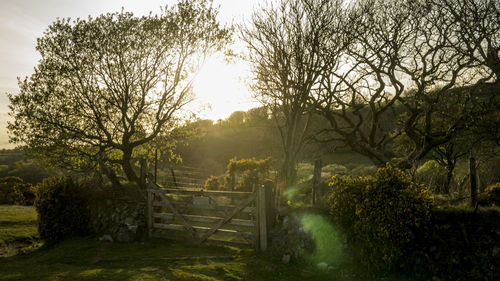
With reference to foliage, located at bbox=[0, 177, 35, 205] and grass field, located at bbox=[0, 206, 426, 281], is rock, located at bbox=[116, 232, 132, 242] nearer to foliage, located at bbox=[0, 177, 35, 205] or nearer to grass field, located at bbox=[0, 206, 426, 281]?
grass field, located at bbox=[0, 206, 426, 281]

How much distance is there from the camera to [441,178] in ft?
48.2

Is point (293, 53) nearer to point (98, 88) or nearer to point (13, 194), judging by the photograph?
point (98, 88)

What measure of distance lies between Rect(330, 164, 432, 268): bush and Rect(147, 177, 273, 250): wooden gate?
3.37 meters

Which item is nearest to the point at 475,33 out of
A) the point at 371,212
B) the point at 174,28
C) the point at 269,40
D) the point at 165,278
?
the point at 269,40

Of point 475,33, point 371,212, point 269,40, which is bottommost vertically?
point 371,212

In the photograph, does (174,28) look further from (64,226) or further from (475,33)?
(475,33)

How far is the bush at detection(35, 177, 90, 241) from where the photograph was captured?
1375 cm

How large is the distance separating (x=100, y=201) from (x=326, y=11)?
50.0ft

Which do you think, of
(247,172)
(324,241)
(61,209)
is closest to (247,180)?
(247,172)

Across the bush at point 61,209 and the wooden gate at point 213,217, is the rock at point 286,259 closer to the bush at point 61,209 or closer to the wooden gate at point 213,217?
the wooden gate at point 213,217

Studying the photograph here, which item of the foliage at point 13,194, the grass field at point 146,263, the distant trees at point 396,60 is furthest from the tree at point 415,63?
the foliage at point 13,194

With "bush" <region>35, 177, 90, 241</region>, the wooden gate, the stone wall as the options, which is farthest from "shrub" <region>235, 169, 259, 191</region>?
"bush" <region>35, 177, 90, 241</region>

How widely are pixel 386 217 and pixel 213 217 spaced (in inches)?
266

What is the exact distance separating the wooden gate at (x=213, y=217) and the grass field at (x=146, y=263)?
0.42 meters
